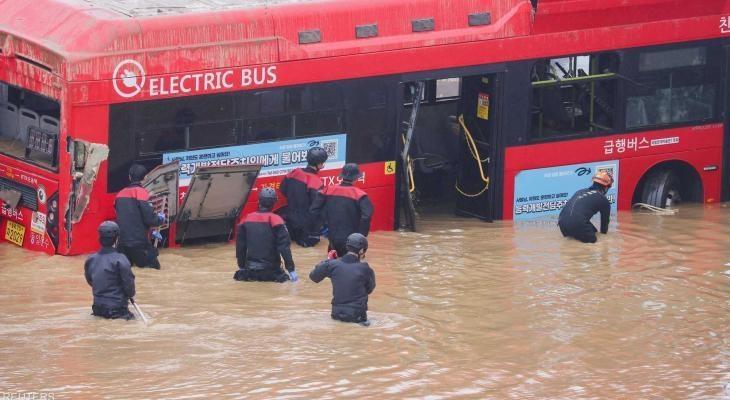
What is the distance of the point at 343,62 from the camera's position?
1806cm

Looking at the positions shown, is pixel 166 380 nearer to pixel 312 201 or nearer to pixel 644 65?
pixel 312 201

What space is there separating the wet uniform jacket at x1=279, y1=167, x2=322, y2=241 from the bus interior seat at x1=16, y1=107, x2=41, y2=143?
269cm

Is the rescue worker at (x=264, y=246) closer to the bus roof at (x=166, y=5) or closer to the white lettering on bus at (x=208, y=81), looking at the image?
the white lettering on bus at (x=208, y=81)

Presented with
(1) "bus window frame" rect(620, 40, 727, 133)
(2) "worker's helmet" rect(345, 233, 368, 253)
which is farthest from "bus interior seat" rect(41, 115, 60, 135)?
(1) "bus window frame" rect(620, 40, 727, 133)

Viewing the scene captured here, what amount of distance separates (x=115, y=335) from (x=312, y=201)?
3.91m

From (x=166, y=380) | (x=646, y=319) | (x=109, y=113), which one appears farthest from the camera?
(x=109, y=113)

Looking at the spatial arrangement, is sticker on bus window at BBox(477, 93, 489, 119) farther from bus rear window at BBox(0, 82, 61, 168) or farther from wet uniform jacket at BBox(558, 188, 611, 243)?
bus rear window at BBox(0, 82, 61, 168)

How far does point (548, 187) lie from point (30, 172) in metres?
6.09

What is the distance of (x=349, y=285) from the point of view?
14.7m

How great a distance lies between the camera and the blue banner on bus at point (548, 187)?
763 inches

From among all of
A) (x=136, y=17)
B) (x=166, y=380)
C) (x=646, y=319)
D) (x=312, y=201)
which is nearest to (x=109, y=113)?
(x=136, y=17)

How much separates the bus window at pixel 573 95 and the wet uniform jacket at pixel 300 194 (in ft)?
10.0

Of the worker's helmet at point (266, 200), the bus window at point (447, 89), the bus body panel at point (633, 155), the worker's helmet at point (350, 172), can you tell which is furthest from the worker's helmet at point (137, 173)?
the bus window at point (447, 89)

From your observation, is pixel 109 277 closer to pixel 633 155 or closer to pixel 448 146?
pixel 448 146
